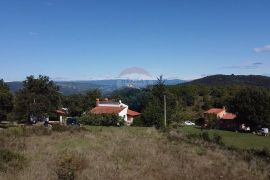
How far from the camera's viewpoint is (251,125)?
80875 millimetres

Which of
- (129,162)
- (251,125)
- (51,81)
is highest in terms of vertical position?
(51,81)

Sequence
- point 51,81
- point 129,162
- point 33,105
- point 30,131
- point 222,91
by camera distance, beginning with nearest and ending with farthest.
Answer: point 129,162, point 30,131, point 33,105, point 51,81, point 222,91

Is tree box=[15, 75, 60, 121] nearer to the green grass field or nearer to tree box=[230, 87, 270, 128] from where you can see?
the green grass field

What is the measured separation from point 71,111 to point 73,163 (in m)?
90.7

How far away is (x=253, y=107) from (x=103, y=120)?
31.8m

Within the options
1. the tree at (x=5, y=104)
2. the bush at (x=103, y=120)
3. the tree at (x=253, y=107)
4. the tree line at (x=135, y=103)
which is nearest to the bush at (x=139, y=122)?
the tree line at (x=135, y=103)

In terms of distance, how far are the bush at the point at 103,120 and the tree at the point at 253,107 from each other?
28590mm

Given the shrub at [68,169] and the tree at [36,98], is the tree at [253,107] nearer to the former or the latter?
the tree at [36,98]

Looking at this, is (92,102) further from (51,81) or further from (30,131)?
(30,131)

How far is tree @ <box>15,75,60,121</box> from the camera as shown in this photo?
2608 inches

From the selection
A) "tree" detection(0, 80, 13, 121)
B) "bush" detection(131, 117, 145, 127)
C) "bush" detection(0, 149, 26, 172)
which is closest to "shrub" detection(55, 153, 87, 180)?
"bush" detection(0, 149, 26, 172)

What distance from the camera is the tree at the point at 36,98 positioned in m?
66.2

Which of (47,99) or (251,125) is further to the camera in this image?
(251,125)

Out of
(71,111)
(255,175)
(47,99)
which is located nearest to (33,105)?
(47,99)
